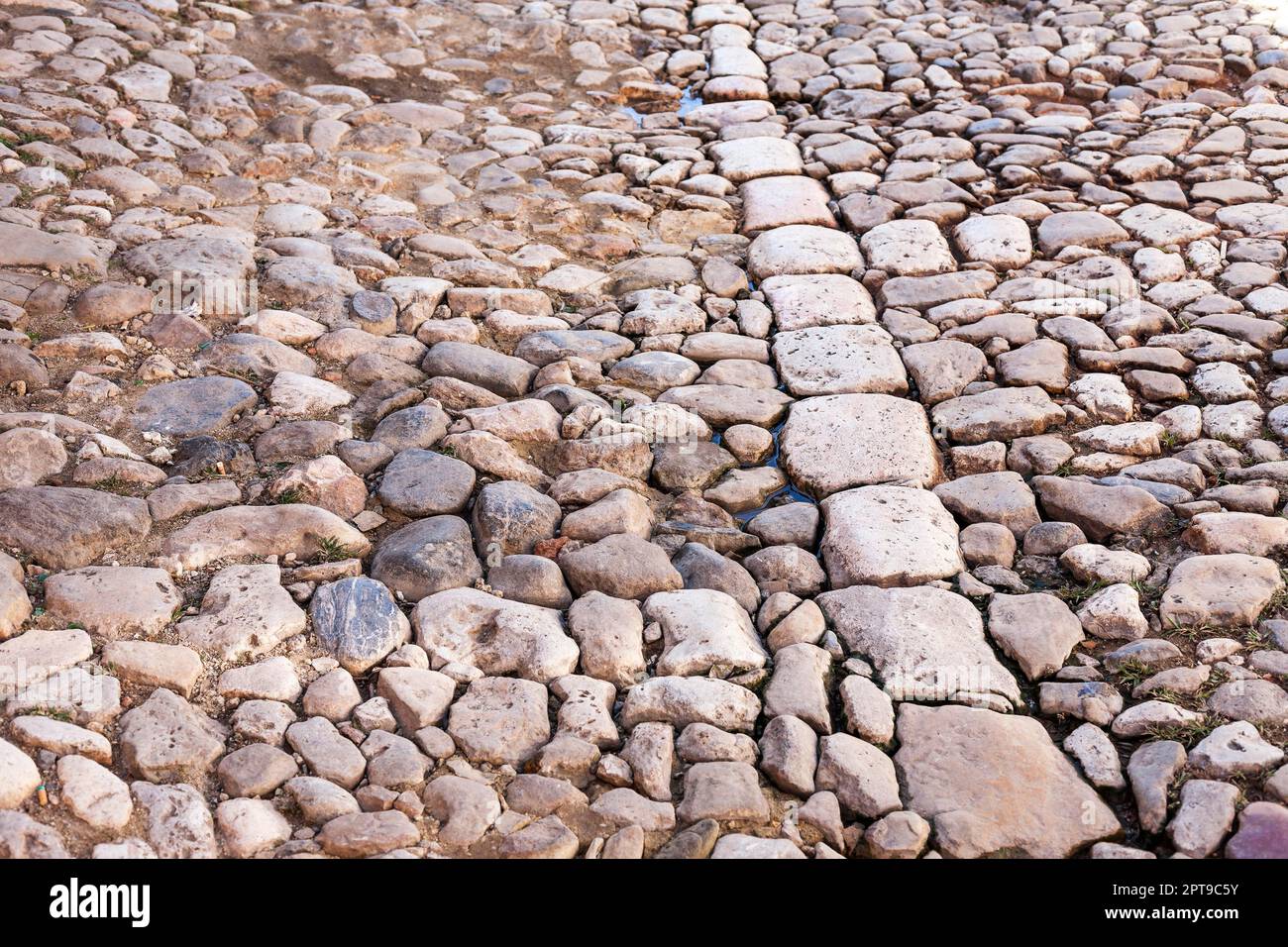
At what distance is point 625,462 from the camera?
3.24m

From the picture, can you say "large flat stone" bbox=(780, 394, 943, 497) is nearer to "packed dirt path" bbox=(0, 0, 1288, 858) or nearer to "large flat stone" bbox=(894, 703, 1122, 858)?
"packed dirt path" bbox=(0, 0, 1288, 858)

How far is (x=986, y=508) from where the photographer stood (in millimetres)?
3105

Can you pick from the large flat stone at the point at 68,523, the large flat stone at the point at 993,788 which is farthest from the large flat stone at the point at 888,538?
the large flat stone at the point at 68,523

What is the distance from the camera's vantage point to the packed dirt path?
2.23m

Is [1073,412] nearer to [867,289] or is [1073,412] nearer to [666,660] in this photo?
[867,289]

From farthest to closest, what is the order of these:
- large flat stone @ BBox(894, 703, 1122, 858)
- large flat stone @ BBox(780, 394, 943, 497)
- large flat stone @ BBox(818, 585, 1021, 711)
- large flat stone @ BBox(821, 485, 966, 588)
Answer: large flat stone @ BBox(780, 394, 943, 497) → large flat stone @ BBox(821, 485, 966, 588) → large flat stone @ BBox(818, 585, 1021, 711) → large flat stone @ BBox(894, 703, 1122, 858)

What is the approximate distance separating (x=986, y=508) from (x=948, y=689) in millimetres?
746

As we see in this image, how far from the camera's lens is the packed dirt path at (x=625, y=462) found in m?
2.23

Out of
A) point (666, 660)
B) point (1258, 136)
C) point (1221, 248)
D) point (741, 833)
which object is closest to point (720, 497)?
point (666, 660)

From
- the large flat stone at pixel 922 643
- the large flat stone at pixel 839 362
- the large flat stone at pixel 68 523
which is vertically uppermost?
the large flat stone at pixel 839 362

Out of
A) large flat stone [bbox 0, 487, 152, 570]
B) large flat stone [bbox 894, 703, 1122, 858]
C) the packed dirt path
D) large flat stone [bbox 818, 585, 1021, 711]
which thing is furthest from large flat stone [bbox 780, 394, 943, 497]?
large flat stone [bbox 0, 487, 152, 570]

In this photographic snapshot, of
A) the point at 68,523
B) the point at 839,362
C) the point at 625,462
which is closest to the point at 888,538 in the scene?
the point at 625,462

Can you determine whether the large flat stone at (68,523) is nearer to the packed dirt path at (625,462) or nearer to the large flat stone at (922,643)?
the packed dirt path at (625,462)

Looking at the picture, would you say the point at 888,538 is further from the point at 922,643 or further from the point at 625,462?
the point at 625,462
